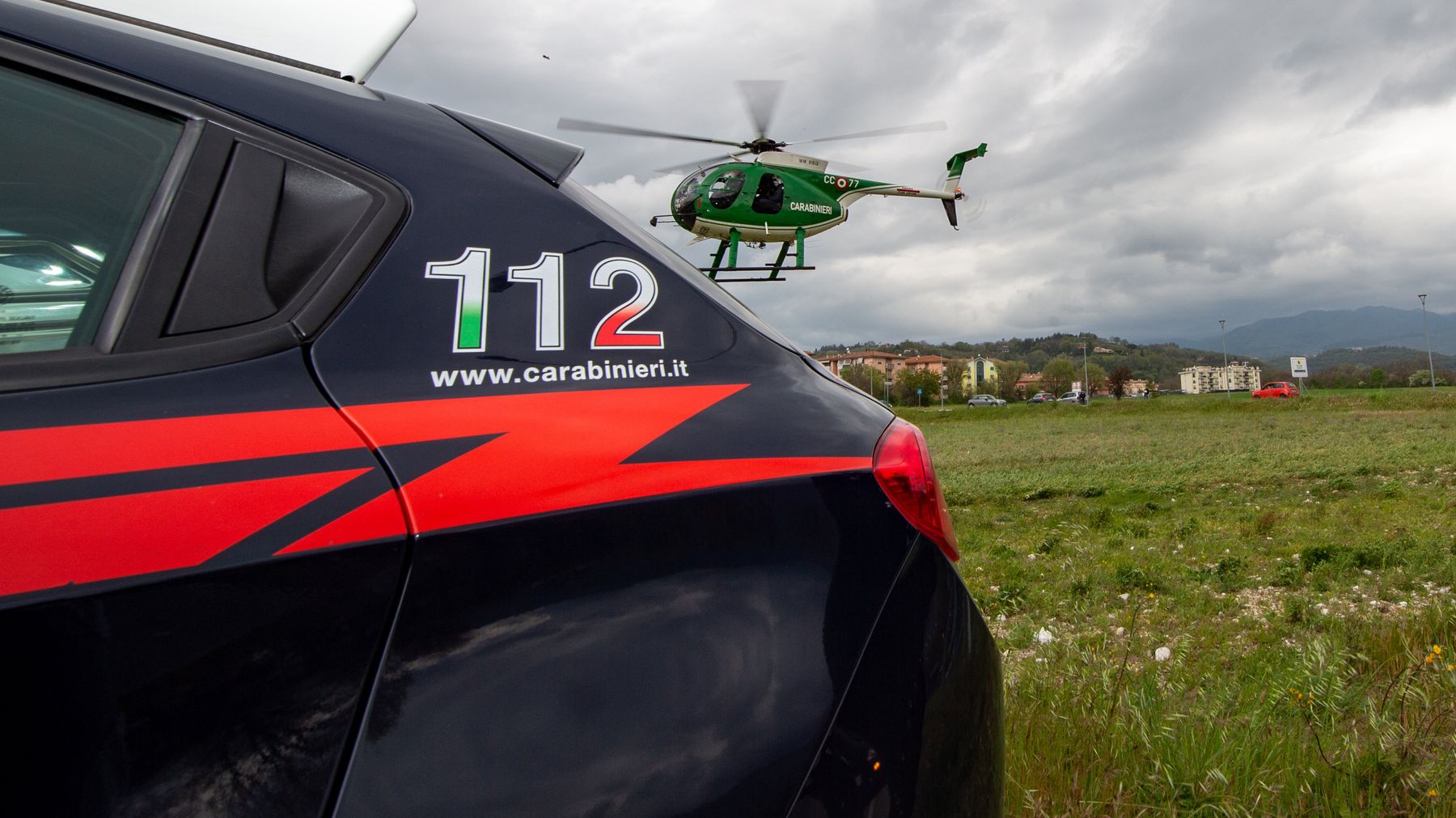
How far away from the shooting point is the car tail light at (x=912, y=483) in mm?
1432

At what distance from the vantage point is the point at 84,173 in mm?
1193

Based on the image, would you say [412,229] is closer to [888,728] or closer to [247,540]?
[247,540]

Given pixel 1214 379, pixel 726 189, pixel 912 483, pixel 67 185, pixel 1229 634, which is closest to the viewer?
pixel 67 185

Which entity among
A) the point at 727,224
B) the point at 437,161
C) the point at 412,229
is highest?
the point at 727,224

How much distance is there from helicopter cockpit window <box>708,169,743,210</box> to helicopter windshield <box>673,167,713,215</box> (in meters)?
0.55

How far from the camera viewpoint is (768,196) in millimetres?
25047

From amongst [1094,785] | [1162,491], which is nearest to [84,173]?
[1094,785]

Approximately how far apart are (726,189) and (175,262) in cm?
2404

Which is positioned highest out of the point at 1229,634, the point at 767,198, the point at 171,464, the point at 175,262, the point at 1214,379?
the point at 767,198

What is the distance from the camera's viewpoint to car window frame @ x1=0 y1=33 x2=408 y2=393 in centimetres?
108

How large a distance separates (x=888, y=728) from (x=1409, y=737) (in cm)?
221

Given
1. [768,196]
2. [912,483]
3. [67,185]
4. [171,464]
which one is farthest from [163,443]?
[768,196]

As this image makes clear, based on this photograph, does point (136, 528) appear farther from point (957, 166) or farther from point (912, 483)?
point (957, 166)

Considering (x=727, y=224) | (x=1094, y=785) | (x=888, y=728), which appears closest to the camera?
(x=888, y=728)
